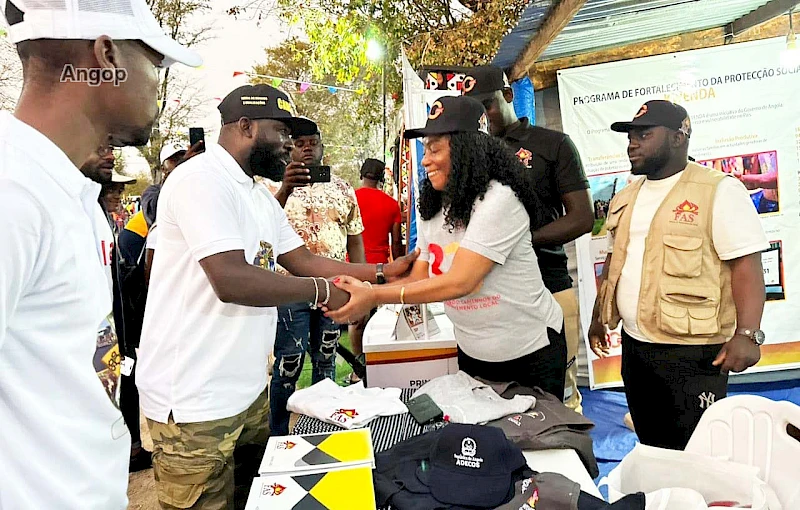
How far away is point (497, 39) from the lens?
23.3 ft

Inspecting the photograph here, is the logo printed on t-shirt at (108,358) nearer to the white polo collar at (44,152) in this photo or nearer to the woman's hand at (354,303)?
the white polo collar at (44,152)

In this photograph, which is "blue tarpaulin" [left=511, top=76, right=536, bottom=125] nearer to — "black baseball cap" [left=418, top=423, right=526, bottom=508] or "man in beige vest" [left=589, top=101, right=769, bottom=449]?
"man in beige vest" [left=589, top=101, right=769, bottom=449]

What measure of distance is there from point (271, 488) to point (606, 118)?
378cm

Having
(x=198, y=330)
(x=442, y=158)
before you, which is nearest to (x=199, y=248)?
(x=198, y=330)

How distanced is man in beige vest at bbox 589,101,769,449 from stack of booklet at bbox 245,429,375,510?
1474 millimetres

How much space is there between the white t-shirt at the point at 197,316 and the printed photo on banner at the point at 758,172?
3.74 metres

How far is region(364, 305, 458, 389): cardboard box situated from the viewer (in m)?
2.83

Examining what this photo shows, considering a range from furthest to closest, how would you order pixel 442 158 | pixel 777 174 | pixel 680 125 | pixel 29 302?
pixel 777 174 < pixel 680 125 < pixel 442 158 < pixel 29 302

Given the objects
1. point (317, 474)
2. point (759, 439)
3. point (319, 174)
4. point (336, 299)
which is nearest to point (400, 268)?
point (336, 299)

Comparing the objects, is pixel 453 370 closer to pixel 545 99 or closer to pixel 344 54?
pixel 545 99

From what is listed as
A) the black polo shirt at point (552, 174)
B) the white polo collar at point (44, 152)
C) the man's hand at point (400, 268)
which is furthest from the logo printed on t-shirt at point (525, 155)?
the white polo collar at point (44, 152)

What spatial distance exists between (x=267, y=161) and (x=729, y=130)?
144 inches

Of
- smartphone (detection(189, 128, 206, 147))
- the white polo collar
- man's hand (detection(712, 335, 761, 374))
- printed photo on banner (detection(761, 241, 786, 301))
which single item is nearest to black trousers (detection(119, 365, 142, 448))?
smartphone (detection(189, 128, 206, 147))

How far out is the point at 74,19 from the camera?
36.9 inches
